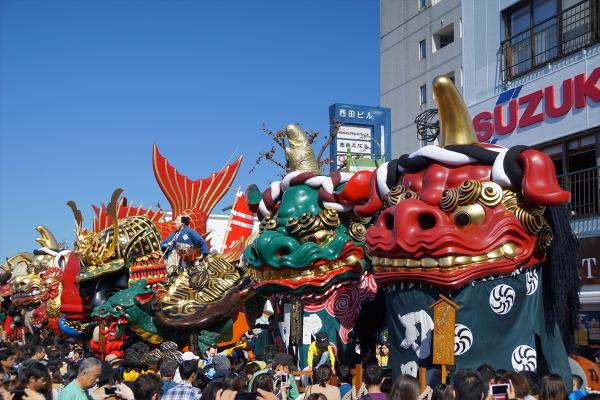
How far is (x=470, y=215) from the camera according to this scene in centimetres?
677

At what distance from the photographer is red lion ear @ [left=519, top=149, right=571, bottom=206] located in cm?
641

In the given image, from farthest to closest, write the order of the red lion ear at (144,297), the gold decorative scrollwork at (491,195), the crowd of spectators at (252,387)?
the red lion ear at (144,297)
the gold decorative scrollwork at (491,195)
the crowd of spectators at (252,387)

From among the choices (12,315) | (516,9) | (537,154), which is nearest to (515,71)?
(516,9)

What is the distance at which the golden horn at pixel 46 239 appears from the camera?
19.4m

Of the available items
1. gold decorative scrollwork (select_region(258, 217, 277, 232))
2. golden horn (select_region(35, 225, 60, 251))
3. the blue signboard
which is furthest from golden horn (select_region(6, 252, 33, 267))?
gold decorative scrollwork (select_region(258, 217, 277, 232))

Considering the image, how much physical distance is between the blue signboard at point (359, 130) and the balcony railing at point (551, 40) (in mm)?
9021

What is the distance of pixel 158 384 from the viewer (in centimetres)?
469

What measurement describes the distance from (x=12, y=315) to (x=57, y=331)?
5.30 meters

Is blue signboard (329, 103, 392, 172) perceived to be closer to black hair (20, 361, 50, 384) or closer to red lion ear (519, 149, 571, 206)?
A: red lion ear (519, 149, 571, 206)

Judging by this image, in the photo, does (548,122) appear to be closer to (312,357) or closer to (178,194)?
(312,357)

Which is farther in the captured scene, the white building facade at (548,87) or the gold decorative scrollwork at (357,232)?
the white building facade at (548,87)

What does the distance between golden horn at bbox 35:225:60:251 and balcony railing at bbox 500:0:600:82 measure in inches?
502

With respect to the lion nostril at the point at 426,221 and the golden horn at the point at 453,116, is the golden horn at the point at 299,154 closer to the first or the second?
the golden horn at the point at 453,116

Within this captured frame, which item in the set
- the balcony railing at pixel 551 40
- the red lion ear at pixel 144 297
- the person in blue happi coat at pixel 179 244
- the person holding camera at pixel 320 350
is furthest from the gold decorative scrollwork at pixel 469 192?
the red lion ear at pixel 144 297
